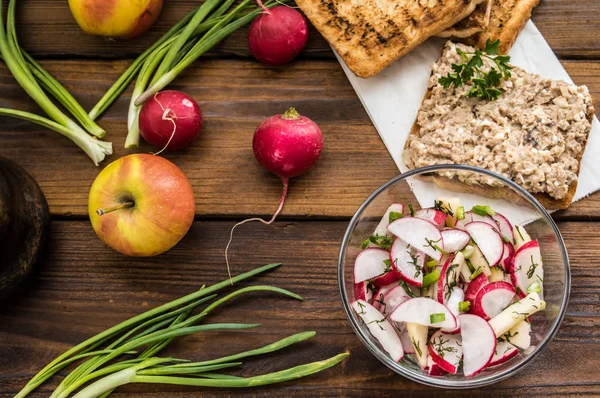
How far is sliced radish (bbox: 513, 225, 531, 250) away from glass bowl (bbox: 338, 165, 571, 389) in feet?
0.23

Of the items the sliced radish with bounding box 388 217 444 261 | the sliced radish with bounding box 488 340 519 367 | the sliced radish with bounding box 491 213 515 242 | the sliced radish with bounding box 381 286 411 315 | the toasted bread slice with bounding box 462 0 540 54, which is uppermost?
the toasted bread slice with bounding box 462 0 540 54

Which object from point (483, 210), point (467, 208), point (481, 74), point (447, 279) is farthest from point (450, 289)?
point (481, 74)

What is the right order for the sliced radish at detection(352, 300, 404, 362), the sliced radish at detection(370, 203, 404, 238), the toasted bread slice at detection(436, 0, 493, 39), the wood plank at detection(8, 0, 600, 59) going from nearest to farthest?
the sliced radish at detection(352, 300, 404, 362), the sliced radish at detection(370, 203, 404, 238), the toasted bread slice at detection(436, 0, 493, 39), the wood plank at detection(8, 0, 600, 59)

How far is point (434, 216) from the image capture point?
1747 mm

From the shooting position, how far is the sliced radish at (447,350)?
1.68 m

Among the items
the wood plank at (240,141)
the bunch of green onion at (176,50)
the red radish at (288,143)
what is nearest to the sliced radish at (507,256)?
the wood plank at (240,141)

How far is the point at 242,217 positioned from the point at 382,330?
56 centimetres

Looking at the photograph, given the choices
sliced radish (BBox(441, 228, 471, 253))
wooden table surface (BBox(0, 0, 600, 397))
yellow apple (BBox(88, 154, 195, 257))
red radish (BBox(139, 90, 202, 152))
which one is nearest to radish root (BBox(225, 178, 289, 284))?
wooden table surface (BBox(0, 0, 600, 397))

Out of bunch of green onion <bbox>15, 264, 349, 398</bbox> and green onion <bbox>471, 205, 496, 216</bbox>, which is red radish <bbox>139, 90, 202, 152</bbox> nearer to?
bunch of green onion <bbox>15, 264, 349, 398</bbox>

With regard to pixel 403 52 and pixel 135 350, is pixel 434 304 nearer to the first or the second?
pixel 403 52

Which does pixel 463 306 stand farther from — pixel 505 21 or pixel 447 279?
pixel 505 21

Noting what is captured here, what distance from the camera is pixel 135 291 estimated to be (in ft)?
6.53

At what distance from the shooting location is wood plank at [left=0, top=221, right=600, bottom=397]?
1912 millimetres

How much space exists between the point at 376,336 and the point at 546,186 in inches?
25.2
